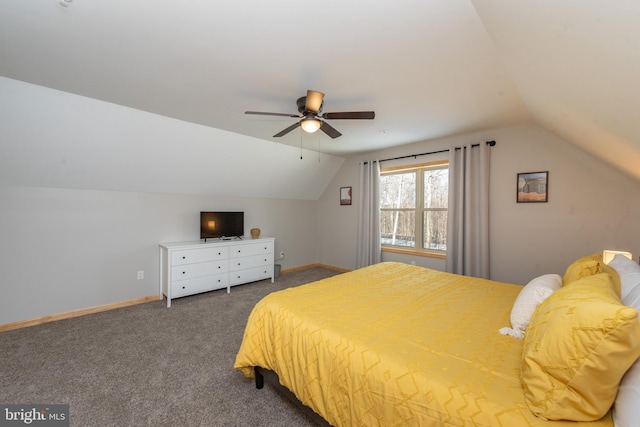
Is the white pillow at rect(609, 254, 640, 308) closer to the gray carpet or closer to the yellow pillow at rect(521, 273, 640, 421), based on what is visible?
the yellow pillow at rect(521, 273, 640, 421)

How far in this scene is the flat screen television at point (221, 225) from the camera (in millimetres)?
4211

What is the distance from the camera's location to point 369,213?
4.87 metres

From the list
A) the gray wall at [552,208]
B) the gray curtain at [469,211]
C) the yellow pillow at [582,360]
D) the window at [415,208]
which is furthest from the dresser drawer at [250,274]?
the yellow pillow at [582,360]

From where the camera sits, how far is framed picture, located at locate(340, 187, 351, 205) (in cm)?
538

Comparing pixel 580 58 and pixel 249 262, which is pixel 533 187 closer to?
pixel 580 58

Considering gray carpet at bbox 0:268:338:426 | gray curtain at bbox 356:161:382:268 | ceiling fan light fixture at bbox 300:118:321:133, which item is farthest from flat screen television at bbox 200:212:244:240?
ceiling fan light fixture at bbox 300:118:321:133

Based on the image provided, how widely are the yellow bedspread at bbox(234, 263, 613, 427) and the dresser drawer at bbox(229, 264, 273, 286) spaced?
2.40 metres

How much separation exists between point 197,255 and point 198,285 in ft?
1.48

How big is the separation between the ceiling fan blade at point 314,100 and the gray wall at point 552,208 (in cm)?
270

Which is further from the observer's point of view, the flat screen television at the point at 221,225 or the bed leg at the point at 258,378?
the flat screen television at the point at 221,225

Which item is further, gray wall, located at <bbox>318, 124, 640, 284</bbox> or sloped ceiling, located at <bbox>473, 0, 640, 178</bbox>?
gray wall, located at <bbox>318, 124, 640, 284</bbox>

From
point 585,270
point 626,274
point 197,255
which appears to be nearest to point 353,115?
point 585,270

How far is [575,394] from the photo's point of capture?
883 millimetres

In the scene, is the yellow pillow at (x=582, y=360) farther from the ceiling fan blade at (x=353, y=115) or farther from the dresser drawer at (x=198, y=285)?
the dresser drawer at (x=198, y=285)
